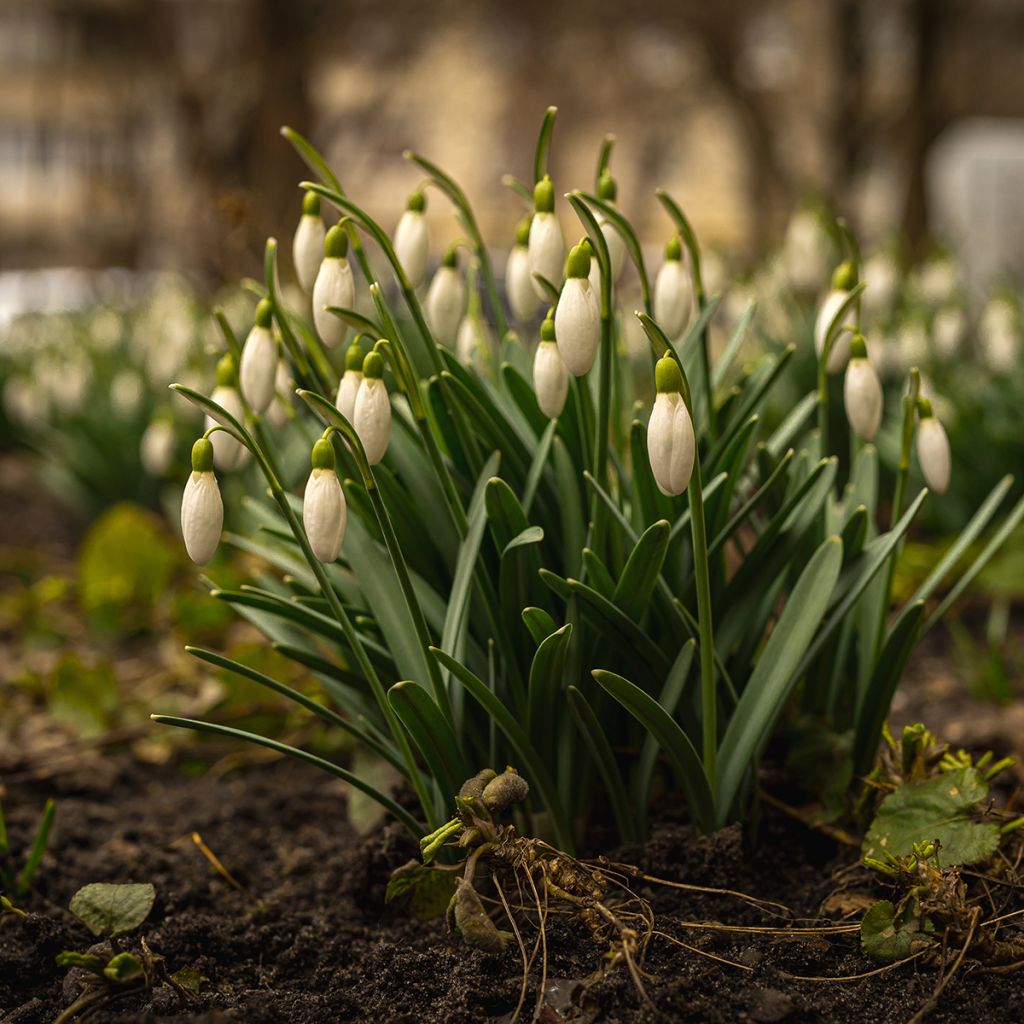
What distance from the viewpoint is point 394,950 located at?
163 cm

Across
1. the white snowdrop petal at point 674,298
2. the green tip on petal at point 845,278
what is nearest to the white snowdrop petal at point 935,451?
the green tip on petal at point 845,278

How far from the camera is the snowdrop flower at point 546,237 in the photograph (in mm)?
1566

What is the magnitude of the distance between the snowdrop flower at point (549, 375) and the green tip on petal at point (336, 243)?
0.28 meters

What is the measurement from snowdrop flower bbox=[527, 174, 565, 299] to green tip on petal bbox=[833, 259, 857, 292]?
454mm

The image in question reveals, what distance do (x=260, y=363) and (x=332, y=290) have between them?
157 millimetres

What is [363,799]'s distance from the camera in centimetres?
202

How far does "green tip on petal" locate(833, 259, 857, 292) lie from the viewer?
1830 millimetres

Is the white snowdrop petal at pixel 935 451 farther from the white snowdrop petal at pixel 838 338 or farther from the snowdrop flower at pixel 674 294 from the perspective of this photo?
the snowdrop flower at pixel 674 294

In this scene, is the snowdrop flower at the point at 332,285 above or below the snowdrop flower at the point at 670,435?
above

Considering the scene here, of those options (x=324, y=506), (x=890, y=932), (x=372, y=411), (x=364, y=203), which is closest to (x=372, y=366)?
(x=372, y=411)

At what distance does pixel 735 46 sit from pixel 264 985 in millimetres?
9087

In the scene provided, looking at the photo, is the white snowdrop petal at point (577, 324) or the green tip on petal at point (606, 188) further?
the green tip on petal at point (606, 188)

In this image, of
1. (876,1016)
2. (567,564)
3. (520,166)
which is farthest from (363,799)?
(520,166)

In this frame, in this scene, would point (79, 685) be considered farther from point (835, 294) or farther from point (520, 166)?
point (520, 166)
